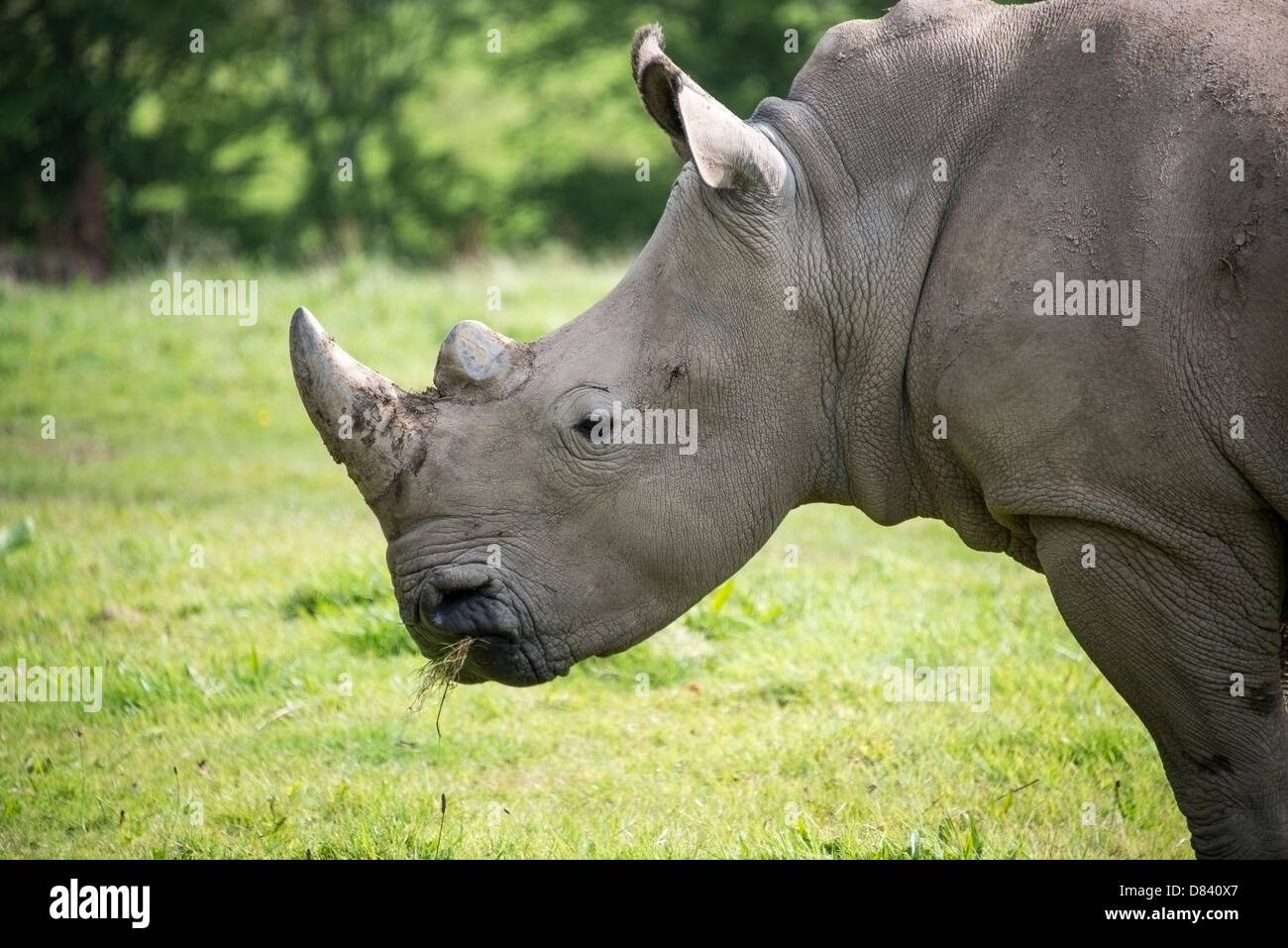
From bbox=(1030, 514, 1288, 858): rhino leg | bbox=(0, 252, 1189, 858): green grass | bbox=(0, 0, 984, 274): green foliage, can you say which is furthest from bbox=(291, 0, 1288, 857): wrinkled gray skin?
bbox=(0, 0, 984, 274): green foliage

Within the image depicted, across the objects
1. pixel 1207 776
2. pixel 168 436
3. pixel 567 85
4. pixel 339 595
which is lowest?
pixel 1207 776

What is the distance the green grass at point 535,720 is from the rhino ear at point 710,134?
228 cm

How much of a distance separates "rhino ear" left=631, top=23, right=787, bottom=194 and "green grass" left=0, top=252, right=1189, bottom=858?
228 centimetres

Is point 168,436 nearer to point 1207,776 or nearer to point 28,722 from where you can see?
point 28,722

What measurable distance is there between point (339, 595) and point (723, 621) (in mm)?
1913

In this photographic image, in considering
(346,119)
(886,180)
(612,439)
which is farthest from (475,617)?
(346,119)

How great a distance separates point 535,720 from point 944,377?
10.00 ft

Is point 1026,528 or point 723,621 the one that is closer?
point 1026,528

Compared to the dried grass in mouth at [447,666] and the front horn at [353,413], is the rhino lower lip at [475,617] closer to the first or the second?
the dried grass in mouth at [447,666]

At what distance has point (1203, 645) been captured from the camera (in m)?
4.25

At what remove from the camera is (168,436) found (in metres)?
12.1
